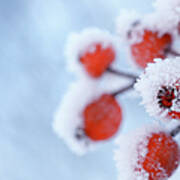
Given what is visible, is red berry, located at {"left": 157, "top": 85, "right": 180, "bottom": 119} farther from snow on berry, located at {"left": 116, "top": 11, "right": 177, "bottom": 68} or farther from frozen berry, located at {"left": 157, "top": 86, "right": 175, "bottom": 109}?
snow on berry, located at {"left": 116, "top": 11, "right": 177, "bottom": 68}

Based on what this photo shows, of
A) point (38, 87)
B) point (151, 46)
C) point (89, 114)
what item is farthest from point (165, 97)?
point (38, 87)

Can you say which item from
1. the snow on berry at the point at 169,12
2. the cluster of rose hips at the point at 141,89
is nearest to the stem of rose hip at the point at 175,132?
the cluster of rose hips at the point at 141,89

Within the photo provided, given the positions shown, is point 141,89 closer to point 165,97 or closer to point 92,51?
point 165,97

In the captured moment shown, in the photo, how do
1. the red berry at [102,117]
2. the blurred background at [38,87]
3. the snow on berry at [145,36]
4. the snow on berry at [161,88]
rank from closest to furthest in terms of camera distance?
the snow on berry at [161,88] → the snow on berry at [145,36] → the red berry at [102,117] → the blurred background at [38,87]

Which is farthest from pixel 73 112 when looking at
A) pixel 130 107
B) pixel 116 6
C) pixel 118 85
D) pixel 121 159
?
pixel 116 6

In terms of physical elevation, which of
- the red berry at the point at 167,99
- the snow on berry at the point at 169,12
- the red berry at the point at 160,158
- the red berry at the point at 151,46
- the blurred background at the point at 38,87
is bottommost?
the red berry at the point at 160,158

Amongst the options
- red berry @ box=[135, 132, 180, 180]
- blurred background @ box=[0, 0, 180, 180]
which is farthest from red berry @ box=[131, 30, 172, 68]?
blurred background @ box=[0, 0, 180, 180]

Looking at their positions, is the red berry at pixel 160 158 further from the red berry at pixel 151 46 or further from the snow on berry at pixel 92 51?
the snow on berry at pixel 92 51
